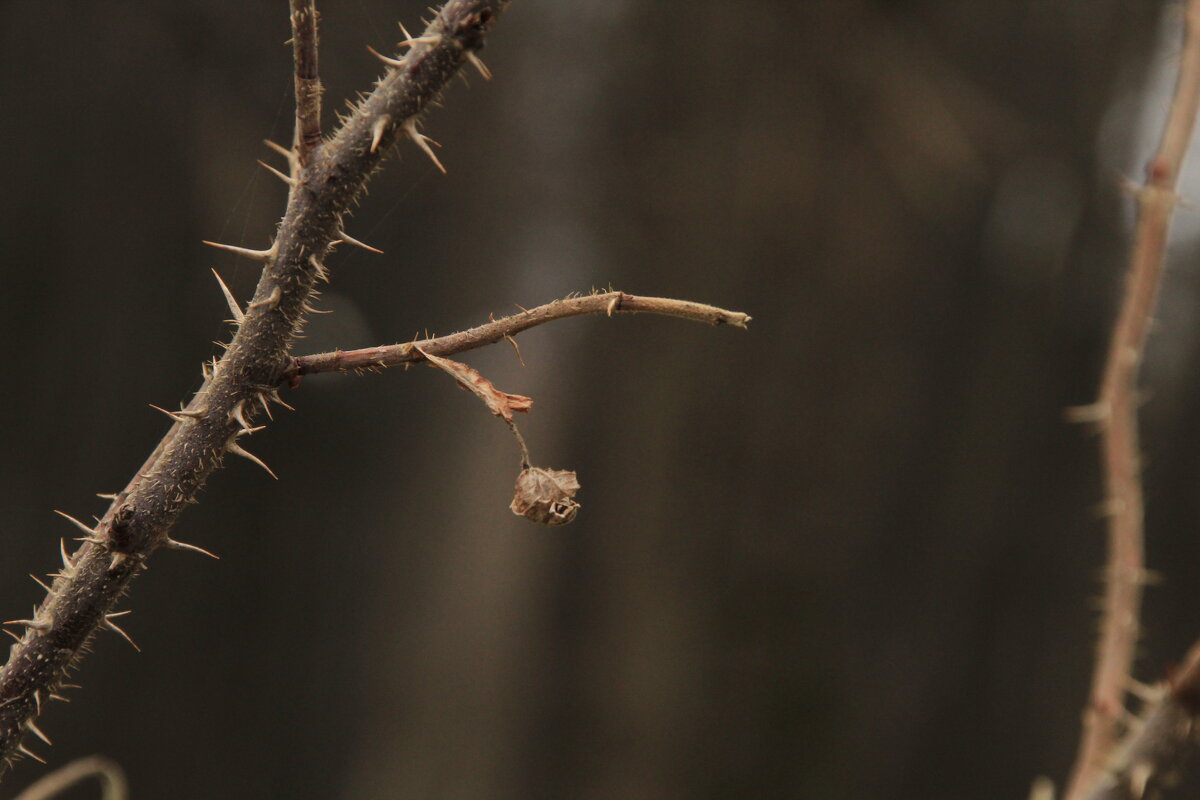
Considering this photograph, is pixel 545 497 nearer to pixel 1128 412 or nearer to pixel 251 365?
pixel 251 365

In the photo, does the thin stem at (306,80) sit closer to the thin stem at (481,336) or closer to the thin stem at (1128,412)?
the thin stem at (481,336)

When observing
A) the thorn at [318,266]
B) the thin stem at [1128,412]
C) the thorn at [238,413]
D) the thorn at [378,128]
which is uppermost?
the thin stem at [1128,412]

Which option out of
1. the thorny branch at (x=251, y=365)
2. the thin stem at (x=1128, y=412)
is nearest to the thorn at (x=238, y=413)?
the thorny branch at (x=251, y=365)

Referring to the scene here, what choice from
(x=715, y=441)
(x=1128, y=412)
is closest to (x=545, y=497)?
(x=1128, y=412)

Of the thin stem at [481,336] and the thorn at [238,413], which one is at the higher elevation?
the thin stem at [481,336]

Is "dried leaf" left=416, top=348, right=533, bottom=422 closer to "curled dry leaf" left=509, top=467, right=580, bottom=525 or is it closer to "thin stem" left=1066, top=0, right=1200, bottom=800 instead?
"curled dry leaf" left=509, top=467, right=580, bottom=525

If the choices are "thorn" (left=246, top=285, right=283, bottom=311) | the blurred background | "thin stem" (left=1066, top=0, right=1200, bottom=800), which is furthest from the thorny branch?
the blurred background

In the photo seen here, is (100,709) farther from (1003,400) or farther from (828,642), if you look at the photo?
(1003,400)
